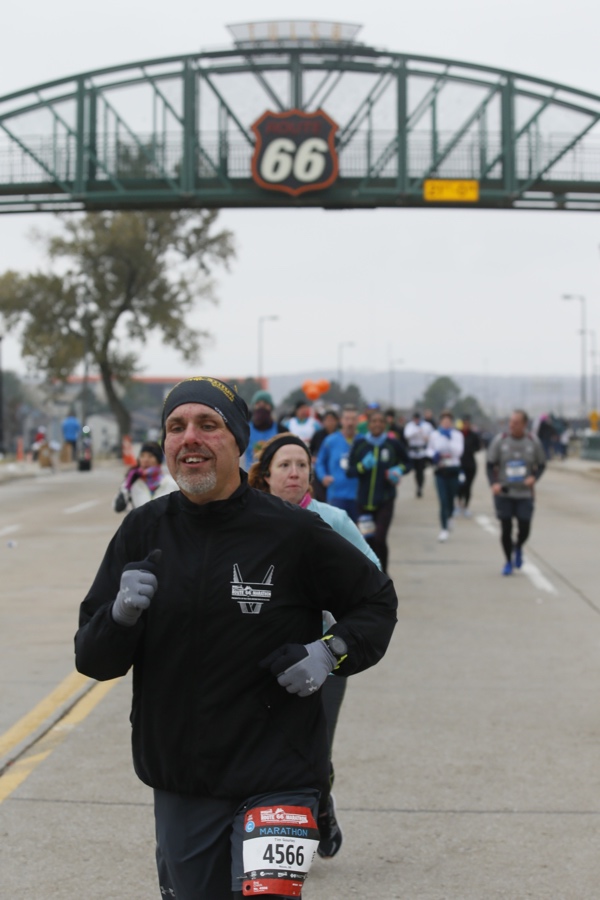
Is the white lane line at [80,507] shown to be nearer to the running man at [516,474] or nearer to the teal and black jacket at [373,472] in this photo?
the running man at [516,474]

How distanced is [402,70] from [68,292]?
2822cm

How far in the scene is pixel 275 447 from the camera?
5.43m

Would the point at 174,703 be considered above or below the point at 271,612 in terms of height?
below

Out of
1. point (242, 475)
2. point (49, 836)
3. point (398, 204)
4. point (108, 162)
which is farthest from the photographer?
point (108, 162)

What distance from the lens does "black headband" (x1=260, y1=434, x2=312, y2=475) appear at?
5414 millimetres

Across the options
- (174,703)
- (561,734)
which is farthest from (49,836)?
(561,734)

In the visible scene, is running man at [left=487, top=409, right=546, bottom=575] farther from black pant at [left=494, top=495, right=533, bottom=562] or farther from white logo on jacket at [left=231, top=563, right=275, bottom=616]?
white logo on jacket at [left=231, top=563, right=275, bottom=616]

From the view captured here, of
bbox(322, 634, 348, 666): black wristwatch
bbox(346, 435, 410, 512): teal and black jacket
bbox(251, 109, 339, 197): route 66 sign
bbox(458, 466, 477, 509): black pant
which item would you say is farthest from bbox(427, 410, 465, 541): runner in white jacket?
bbox(322, 634, 348, 666): black wristwatch

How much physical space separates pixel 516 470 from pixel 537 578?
1157 mm

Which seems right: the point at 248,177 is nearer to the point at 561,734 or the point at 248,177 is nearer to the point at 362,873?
the point at 561,734

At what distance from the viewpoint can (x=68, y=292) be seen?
5634cm

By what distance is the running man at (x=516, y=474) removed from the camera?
13.8 m

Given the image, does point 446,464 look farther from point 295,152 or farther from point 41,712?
point 295,152

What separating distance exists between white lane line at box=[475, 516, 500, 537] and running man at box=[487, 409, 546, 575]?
5.43 m
